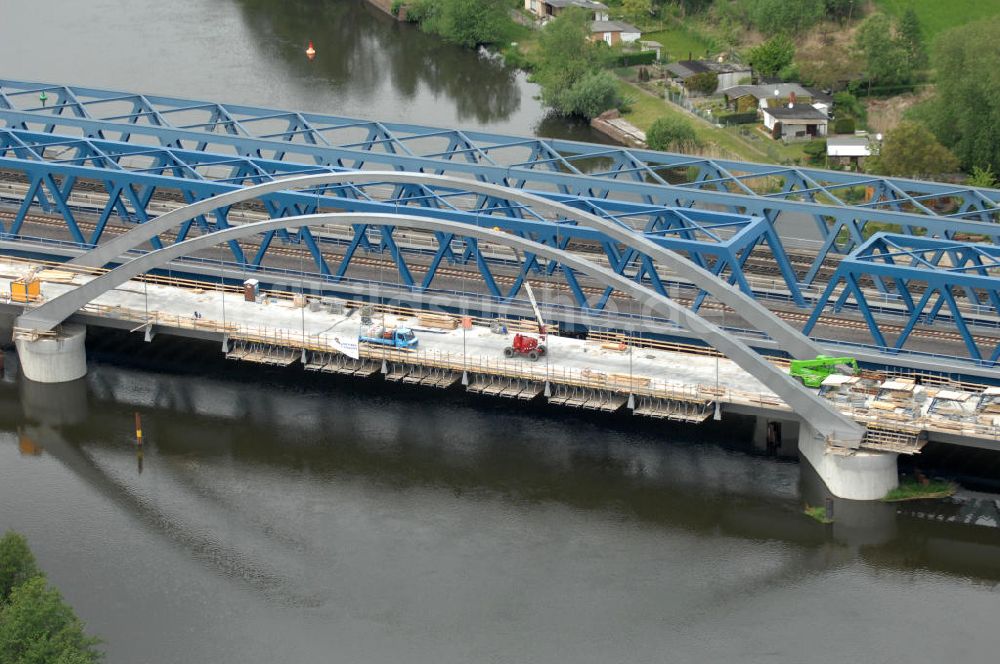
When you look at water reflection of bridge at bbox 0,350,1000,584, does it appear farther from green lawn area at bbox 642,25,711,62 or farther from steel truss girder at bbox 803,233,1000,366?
green lawn area at bbox 642,25,711,62

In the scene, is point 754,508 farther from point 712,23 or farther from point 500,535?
point 712,23

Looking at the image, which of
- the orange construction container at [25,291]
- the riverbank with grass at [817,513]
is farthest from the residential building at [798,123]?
the orange construction container at [25,291]

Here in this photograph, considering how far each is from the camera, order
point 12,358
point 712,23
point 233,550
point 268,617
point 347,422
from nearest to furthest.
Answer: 1. point 268,617
2. point 233,550
3. point 347,422
4. point 12,358
5. point 712,23

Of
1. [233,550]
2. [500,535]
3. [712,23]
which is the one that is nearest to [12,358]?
[233,550]

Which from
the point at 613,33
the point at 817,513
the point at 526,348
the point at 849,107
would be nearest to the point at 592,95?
the point at 613,33

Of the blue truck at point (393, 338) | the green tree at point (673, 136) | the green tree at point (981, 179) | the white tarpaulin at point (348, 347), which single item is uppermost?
the green tree at point (673, 136)

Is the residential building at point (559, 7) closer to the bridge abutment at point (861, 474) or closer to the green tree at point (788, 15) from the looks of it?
the green tree at point (788, 15)
